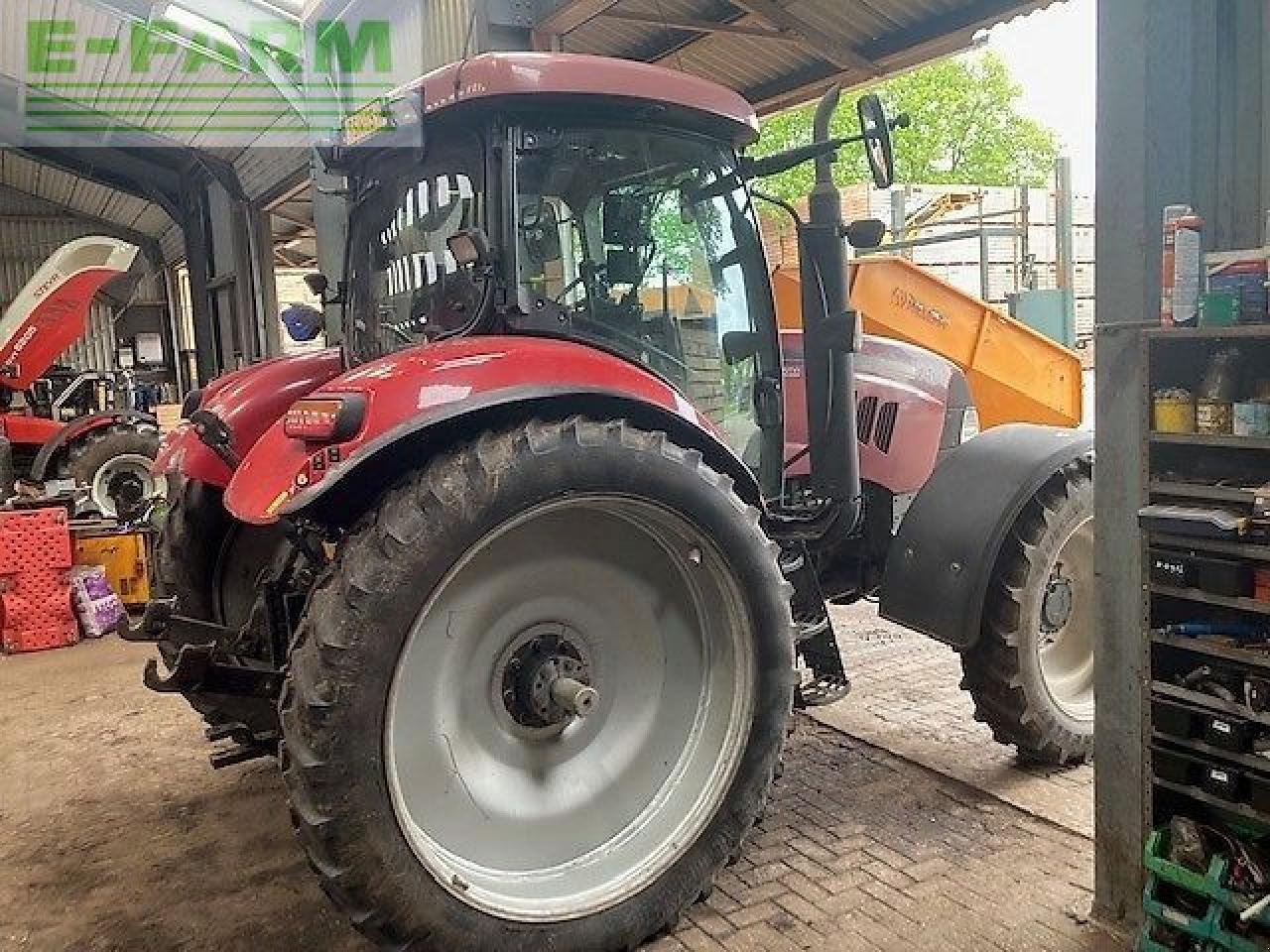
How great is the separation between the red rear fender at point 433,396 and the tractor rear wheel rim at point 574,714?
0.26 metres

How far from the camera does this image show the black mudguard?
330 cm

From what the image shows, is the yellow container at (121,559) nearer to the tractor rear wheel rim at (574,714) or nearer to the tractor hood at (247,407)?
the tractor hood at (247,407)

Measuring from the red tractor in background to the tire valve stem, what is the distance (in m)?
6.46

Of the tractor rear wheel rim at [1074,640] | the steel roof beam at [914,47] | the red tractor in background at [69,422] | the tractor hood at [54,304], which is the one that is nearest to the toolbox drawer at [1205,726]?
the tractor rear wheel rim at [1074,640]

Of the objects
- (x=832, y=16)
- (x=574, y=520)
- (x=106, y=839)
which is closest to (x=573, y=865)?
(x=574, y=520)

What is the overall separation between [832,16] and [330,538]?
4065 mm

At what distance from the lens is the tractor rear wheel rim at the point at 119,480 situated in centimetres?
840

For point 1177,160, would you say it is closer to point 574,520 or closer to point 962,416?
point 574,520

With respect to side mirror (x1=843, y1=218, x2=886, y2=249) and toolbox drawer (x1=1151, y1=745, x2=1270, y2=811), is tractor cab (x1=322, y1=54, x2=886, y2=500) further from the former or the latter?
toolbox drawer (x1=1151, y1=745, x2=1270, y2=811)

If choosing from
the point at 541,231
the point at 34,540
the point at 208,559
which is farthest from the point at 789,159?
the point at 34,540

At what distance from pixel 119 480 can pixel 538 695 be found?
7.04 m

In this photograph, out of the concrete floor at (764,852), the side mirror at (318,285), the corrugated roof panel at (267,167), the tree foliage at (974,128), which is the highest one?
the tree foliage at (974,128)

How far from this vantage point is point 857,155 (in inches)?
872

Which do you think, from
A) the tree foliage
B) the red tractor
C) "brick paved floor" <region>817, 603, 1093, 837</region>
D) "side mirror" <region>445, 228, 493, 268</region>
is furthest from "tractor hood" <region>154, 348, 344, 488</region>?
the tree foliage
